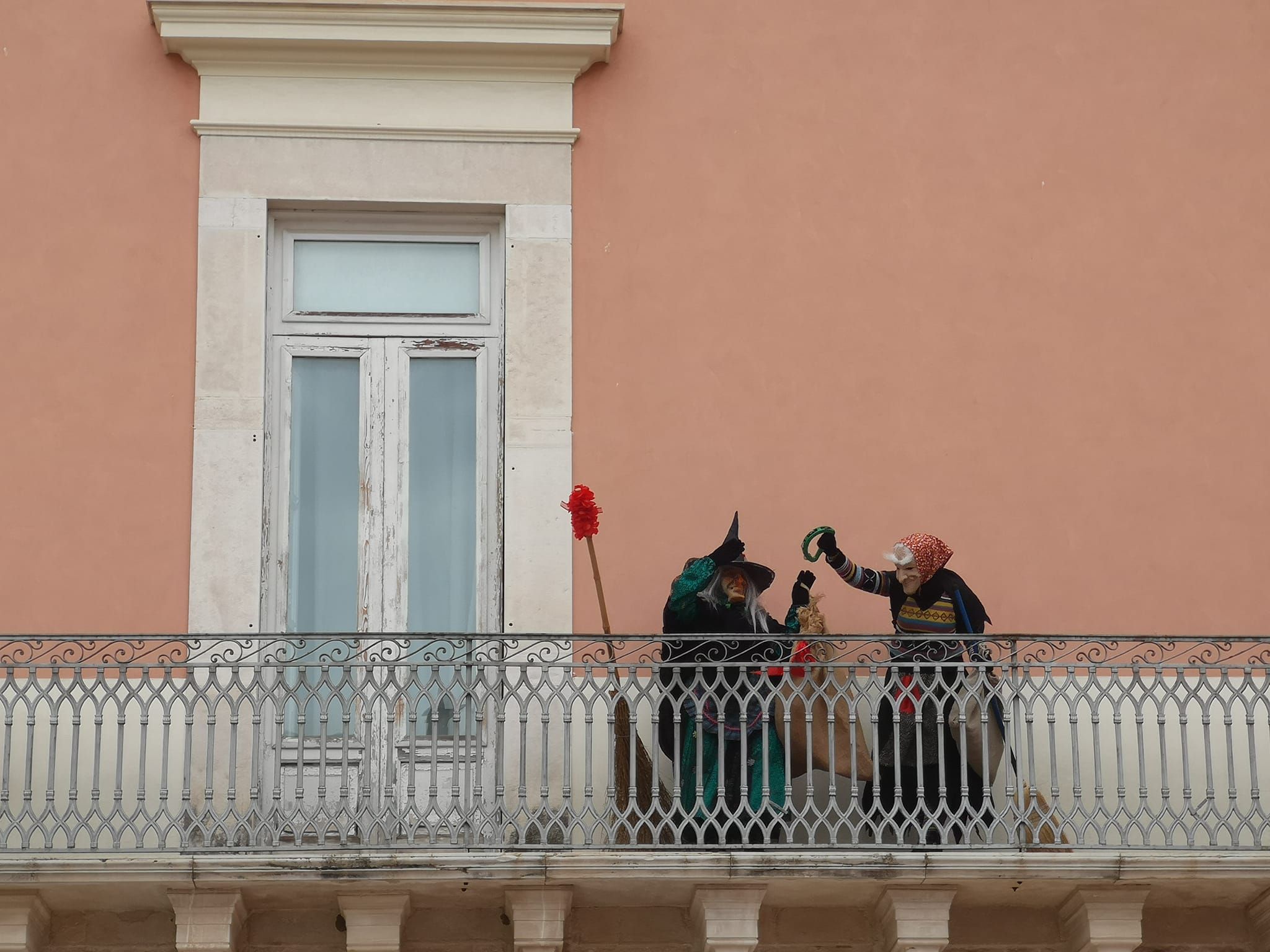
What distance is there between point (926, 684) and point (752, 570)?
911mm

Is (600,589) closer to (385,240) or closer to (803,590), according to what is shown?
(803,590)

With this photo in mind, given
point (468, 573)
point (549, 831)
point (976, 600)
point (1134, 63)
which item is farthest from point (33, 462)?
point (1134, 63)

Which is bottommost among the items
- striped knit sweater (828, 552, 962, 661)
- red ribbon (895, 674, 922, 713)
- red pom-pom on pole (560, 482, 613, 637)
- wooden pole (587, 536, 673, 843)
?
wooden pole (587, 536, 673, 843)

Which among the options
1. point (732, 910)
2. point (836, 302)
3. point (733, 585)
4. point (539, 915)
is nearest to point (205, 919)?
point (539, 915)

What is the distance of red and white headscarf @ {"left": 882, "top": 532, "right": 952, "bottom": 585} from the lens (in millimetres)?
11555

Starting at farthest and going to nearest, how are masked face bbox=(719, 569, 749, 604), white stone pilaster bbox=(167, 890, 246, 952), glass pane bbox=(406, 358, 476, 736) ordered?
glass pane bbox=(406, 358, 476, 736), masked face bbox=(719, 569, 749, 604), white stone pilaster bbox=(167, 890, 246, 952)

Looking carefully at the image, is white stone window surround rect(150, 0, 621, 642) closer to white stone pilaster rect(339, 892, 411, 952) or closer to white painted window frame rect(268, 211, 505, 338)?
white painted window frame rect(268, 211, 505, 338)

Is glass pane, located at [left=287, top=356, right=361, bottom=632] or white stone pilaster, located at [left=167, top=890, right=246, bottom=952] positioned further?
glass pane, located at [left=287, top=356, right=361, bottom=632]

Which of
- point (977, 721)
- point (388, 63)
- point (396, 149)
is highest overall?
point (388, 63)

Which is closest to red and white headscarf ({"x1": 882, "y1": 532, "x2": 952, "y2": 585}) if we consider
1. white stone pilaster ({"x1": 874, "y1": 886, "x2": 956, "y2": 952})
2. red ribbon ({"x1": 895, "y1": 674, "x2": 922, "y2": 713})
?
red ribbon ({"x1": 895, "y1": 674, "x2": 922, "y2": 713})

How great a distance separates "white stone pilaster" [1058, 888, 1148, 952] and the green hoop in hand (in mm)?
1850

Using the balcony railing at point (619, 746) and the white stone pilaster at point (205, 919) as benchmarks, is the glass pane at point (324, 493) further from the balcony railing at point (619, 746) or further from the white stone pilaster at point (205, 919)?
the white stone pilaster at point (205, 919)

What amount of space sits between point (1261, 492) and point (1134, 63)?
223cm

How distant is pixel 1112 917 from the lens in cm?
1116
